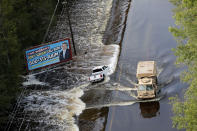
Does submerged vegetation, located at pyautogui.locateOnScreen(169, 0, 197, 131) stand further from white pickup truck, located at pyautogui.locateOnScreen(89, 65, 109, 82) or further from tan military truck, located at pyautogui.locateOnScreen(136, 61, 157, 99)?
white pickup truck, located at pyautogui.locateOnScreen(89, 65, 109, 82)

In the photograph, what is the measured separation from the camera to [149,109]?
3597 cm

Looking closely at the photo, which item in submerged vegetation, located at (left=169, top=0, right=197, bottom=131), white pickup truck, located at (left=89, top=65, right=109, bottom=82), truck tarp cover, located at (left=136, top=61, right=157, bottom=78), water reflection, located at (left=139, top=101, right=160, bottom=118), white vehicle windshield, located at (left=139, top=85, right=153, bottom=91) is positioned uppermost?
submerged vegetation, located at (left=169, top=0, right=197, bottom=131)

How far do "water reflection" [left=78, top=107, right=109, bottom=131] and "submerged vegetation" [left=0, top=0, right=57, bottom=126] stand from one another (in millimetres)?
8212

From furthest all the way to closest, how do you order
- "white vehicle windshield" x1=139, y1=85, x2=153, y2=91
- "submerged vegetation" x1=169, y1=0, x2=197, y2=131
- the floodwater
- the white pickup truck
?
1. the white pickup truck
2. "white vehicle windshield" x1=139, y1=85, x2=153, y2=91
3. the floodwater
4. "submerged vegetation" x1=169, y1=0, x2=197, y2=131

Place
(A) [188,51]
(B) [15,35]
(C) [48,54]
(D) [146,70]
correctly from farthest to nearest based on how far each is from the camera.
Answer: (C) [48,54] < (B) [15,35] < (D) [146,70] < (A) [188,51]

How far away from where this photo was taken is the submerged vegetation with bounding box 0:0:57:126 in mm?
38969

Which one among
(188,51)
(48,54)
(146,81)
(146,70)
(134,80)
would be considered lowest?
(134,80)

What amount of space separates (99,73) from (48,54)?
8.35 m

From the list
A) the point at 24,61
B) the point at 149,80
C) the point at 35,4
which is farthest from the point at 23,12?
the point at 149,80

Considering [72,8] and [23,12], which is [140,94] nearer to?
[23,12]

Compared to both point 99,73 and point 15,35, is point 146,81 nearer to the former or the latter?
point 99,73

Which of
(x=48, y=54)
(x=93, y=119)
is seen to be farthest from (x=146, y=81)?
(x=48, y=54)

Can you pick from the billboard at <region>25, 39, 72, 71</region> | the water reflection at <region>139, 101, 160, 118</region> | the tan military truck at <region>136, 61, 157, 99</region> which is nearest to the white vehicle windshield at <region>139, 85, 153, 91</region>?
the tan military truck at <region>136, 61, 157, 99</region>

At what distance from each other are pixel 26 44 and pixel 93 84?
14547 millimetres
